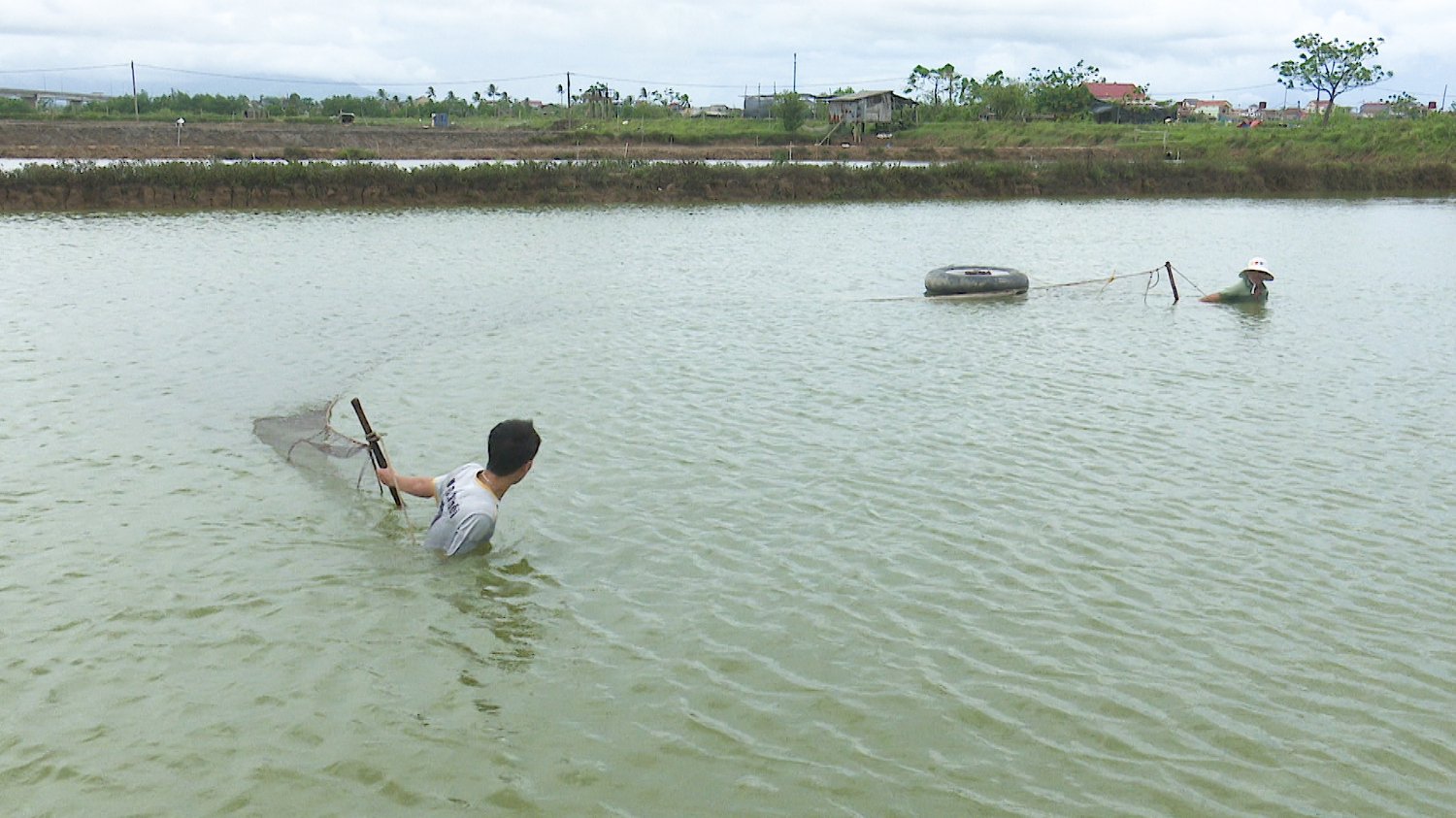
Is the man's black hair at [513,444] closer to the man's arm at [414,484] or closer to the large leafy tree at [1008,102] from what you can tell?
the man's arm at [414,484]

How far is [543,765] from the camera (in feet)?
17.3

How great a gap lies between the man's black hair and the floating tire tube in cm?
1407

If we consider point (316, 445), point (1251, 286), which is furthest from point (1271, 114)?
point (316, 445)

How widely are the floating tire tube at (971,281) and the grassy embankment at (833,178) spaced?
76.6ft

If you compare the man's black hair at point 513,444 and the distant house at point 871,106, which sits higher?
the distant house at point 871,106

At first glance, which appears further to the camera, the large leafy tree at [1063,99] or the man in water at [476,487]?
the large leafy tree at [1063,99]

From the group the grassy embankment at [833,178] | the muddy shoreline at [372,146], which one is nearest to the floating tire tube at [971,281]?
the grassy embankment at [833,178]

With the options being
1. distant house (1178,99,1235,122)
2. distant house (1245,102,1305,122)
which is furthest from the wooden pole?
distant house (1245,102,1305,122)

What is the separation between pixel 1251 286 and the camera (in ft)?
63.6

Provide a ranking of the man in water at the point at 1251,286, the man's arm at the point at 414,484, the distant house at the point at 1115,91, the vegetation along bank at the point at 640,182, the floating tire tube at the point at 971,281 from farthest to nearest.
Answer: the distant house at the point at 1115,91
the vegetation along bank at the point at 640,182
the floating tire tube at the point at 971,281
the man in water at the point at 1251,286
the man's arm at the point at 414,484

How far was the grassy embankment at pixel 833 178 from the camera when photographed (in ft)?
116

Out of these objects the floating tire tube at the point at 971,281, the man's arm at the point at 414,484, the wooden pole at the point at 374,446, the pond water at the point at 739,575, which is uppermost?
the floating tire tube at the point at 971,281

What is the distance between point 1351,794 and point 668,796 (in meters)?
3.18

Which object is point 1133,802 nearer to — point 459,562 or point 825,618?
point 825,618
